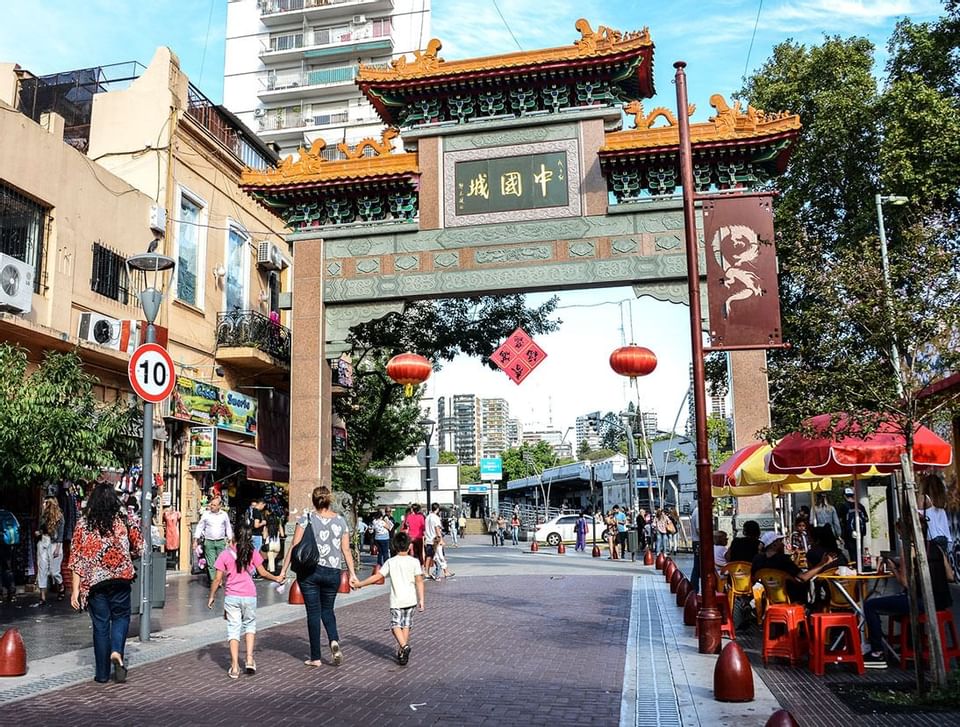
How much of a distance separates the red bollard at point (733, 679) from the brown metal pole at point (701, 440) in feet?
7.02

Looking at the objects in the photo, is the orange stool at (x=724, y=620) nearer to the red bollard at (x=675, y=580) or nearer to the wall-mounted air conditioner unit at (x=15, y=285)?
the red bollard at (x=675, y=580)

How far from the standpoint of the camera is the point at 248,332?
2308cm

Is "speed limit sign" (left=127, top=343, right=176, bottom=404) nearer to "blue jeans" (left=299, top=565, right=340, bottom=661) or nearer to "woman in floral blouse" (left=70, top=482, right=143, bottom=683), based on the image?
"woman in floral blouse" (left=70, top=482, right=143, bottom=683)

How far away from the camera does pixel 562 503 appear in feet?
294

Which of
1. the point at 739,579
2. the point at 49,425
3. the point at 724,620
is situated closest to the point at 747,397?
the point at 739,579

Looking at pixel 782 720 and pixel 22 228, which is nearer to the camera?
pixel 782 720

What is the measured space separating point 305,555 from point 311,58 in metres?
47.5

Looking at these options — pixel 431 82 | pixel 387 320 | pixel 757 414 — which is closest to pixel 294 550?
pixel 757 414

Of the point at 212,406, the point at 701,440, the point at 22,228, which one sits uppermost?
the point at 22,228

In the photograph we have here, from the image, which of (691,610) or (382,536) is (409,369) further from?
(691,610)

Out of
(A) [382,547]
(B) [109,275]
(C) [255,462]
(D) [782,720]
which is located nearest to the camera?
(D) [782,720]

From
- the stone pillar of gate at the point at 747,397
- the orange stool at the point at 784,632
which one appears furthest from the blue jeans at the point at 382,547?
the orange stool at the point at 784,632

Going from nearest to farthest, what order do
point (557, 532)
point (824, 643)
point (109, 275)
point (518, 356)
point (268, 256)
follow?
A: 1. point (824, 643)
2. point (109, 275)
3. point (518, 356)
4. point (268, 256)
5. point (557, 532)

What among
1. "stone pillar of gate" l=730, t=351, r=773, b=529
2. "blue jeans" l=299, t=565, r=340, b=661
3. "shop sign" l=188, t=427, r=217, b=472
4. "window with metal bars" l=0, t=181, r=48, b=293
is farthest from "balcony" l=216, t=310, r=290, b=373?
"blue jeans" l=299, t=565, r=340, b=661
